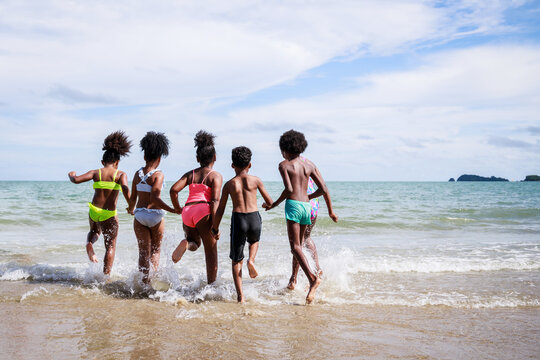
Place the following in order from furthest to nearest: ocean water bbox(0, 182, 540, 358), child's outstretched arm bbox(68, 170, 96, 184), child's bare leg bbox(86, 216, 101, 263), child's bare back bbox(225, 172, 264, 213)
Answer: child's bare leg bbox(86, 216, 101, 263) → child's outstretched arm bbox(68, 170, 96, 184) → child's bare back bbox(225, 172, 264, 213) → ocean water bbox(0, 182, 540, 358)

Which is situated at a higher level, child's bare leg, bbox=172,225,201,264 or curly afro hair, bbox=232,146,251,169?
curly afro hair, bbox=232,146,251,169

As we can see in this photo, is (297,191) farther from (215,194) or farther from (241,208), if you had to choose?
(215,194)

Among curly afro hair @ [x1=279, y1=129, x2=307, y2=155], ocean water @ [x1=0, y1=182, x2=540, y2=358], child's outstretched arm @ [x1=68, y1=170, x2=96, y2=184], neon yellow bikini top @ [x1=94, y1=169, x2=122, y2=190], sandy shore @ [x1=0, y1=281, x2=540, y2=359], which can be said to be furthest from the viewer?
neon yellow bikini top @ [x1=94, y1=169, x2=122, y2=190]

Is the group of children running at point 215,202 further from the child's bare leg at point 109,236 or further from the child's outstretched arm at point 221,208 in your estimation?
the child's bare leg at point 109,236

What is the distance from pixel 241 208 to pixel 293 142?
112 cm

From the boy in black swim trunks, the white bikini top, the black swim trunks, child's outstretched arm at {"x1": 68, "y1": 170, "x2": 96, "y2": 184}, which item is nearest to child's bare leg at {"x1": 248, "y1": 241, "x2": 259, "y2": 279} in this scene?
the boy in black swim trunks

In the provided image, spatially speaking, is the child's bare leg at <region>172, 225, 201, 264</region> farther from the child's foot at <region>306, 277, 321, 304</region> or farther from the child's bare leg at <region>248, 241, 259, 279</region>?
the child's foot at <region>306, 277, 321, 304</region>

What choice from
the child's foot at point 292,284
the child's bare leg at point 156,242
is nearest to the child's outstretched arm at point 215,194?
the child's bare leg at point 156,242

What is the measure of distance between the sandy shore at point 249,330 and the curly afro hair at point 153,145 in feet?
6.02

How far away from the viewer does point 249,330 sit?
4.12 meters

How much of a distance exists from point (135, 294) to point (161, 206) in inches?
49.7

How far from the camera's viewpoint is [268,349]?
3627mm

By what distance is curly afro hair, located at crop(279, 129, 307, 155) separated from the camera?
18.2ft

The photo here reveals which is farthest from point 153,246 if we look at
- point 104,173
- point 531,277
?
point 531,277
